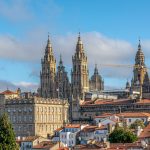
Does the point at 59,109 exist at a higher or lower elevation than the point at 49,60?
lower

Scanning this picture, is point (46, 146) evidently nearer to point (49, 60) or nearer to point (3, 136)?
point (3, 136)

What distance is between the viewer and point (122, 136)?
326ft

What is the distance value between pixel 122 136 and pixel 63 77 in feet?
186

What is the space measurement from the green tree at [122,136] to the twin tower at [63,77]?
46.5m

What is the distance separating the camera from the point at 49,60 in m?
157

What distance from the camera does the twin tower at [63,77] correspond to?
496 ft

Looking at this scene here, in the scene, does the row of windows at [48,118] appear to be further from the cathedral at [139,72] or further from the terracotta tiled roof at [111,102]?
the cathedral at [139,72]

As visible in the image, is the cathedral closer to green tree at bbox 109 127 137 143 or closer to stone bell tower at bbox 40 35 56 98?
stone bell tower at bbox 40 35 56 98

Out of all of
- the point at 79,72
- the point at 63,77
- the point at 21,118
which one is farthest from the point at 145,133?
the point at 63,77

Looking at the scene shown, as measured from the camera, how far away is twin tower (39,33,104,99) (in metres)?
151

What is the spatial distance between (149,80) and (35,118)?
123ft

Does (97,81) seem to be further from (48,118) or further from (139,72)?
(48,118)

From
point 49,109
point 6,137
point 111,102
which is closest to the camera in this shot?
point 6,137

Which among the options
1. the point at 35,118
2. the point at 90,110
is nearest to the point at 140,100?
the point at 90,110
